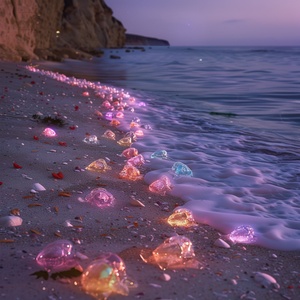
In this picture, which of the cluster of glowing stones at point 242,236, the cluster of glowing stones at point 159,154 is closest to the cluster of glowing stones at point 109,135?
the cluster of glowing stones at point 159,154

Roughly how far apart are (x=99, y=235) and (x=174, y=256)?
1.72ft

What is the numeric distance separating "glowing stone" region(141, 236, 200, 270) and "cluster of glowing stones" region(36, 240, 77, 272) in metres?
0.42

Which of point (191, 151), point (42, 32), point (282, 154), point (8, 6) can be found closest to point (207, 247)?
point (191, 151)

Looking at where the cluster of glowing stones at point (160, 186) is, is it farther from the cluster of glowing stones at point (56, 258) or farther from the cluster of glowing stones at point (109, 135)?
the cluster of glowing stones at point (109, 135)

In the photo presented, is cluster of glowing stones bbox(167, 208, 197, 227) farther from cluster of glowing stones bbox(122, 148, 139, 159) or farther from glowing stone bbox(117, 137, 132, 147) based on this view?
glowing stone bbox(117, 137, 132, 147)

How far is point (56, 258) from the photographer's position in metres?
2.14

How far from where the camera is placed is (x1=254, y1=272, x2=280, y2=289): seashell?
2.16 m

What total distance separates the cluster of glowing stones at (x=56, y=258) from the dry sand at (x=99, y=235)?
5cm

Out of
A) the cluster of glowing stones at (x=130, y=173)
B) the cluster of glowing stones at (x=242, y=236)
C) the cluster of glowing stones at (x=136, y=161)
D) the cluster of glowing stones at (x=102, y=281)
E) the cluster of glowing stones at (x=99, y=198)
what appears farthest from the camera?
the cluster of glowing stones at (x=136, y=161)

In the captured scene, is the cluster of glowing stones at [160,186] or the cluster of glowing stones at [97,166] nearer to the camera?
the cluster of glowing stones at [160,186]

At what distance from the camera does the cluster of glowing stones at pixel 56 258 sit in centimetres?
212

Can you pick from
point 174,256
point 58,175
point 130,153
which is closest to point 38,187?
point 58,175

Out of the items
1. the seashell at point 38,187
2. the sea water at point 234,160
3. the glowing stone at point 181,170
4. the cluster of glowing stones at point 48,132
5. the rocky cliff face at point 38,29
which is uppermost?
the rocky cliff face at point 38,29

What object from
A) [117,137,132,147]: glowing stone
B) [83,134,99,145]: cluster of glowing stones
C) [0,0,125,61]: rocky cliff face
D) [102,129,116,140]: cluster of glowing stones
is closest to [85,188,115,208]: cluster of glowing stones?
[83,134,99,145]: cluster of glowing stones
